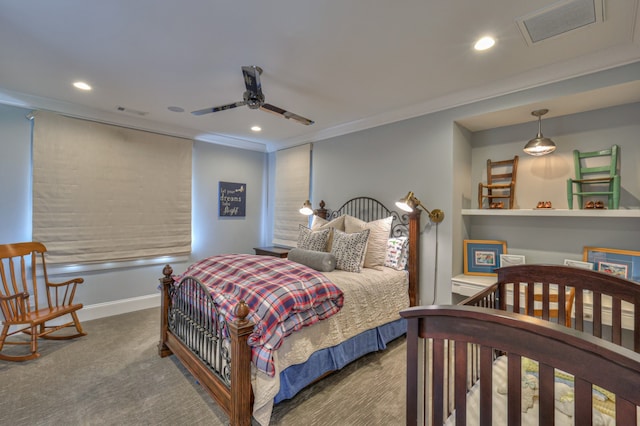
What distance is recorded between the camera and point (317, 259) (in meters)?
2.89

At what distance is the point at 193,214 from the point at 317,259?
2544 mm

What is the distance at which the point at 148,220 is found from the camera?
3.93 m

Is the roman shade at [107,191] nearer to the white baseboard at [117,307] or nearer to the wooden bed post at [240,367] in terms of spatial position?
the white baseboard at [117,307]

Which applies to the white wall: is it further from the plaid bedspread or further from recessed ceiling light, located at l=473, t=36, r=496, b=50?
recessed ceiling light, located at l=473, t=36, r=496, b=50

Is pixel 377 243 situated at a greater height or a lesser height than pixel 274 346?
greater

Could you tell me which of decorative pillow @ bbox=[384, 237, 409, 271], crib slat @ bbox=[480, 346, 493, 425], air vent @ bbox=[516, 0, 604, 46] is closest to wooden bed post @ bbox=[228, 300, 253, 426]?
crib slat @ bbox=[480, 346, 493, 425]

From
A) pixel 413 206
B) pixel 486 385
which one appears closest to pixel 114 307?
pixel 413 206

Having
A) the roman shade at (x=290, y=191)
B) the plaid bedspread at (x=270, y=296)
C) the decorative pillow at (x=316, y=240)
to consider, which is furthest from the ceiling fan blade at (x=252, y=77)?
the roman shade at (x=290, y=191)

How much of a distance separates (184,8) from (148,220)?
9.91ft

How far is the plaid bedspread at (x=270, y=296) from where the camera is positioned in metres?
1.77

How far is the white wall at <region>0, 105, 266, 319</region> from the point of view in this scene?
3.11 metres

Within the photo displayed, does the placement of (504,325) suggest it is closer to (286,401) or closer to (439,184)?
(286,401)

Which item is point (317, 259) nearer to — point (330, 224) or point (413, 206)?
point (330, 224)

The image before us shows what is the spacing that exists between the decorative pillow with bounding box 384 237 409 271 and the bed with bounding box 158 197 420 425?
0.11ft
